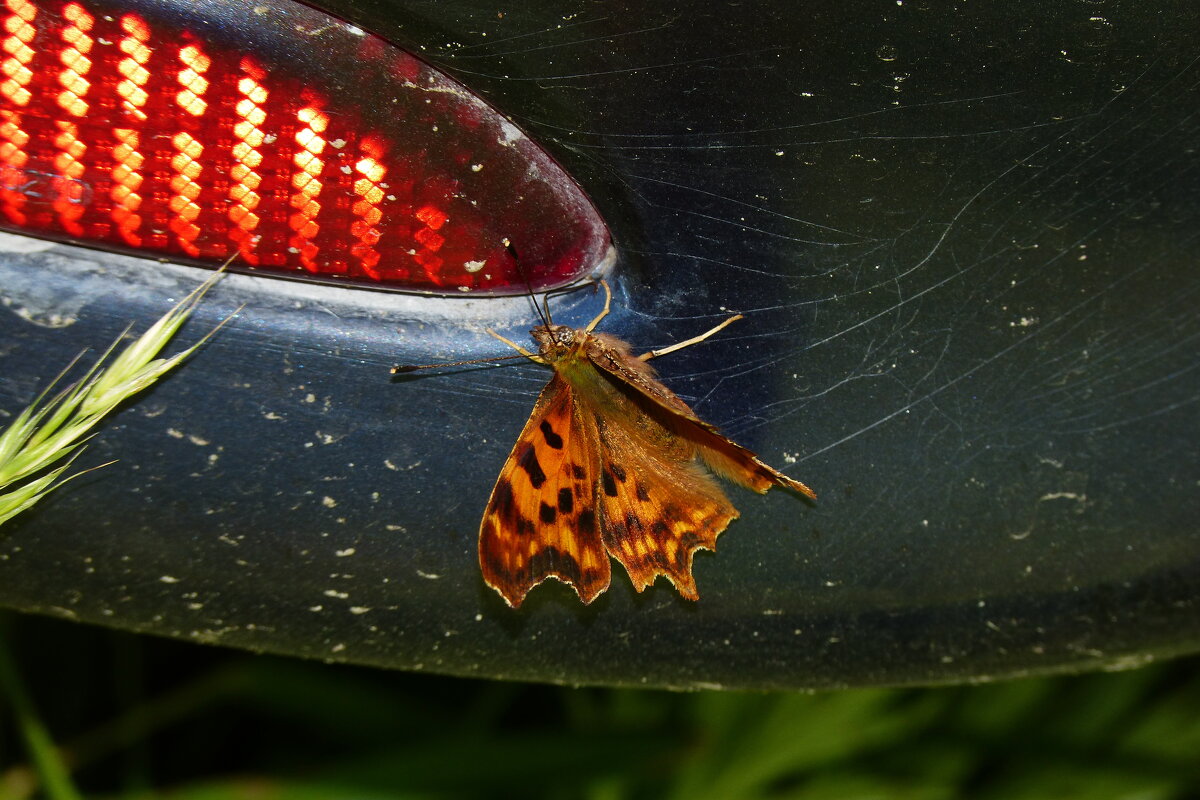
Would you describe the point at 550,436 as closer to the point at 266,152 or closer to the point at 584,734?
the point at 266,152

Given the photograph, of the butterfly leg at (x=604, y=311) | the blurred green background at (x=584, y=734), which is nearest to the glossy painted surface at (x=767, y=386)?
the butterfly leg at (x=604, y=311)

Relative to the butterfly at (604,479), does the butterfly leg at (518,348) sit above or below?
above

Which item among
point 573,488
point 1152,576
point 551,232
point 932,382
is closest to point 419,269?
point 551,232

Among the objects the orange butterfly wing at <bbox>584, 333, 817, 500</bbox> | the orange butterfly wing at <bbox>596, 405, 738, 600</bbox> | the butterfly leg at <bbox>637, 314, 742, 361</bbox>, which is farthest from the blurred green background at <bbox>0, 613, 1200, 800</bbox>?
the butterfly leg at <bbox>637, 314, 742, 361</bbox>

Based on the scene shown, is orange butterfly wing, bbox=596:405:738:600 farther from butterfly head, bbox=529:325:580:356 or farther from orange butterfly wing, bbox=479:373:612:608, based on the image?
butterfly head, bbox=529:325:580:356

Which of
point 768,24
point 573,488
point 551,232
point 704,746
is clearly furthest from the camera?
point 704,746

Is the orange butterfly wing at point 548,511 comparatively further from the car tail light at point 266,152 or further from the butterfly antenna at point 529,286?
the car tail light at point 266,152

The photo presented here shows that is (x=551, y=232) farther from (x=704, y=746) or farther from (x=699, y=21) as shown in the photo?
(x=704, y=746)
